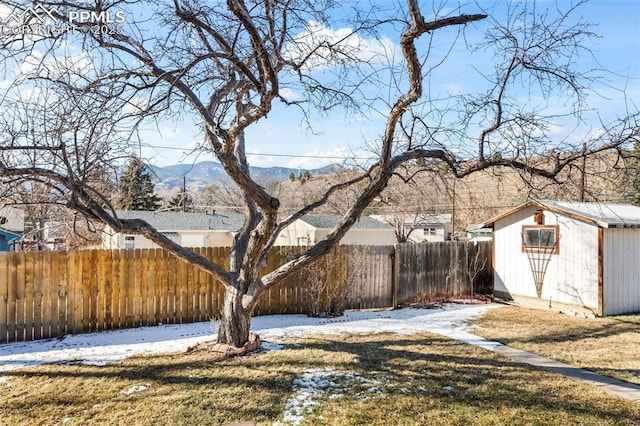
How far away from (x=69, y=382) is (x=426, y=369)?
4011 millimetres

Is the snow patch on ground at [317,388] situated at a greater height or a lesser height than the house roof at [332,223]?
lesser

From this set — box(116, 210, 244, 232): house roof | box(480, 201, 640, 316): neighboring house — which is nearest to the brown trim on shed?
box(480, 201, 640, 316): neighboring house

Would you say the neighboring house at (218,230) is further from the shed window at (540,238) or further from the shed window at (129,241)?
the shed window at (540,238)

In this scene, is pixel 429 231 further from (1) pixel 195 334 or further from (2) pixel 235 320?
(2) pixel 235 320

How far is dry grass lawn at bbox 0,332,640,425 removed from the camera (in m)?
3.78

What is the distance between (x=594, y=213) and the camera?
31.0 feet

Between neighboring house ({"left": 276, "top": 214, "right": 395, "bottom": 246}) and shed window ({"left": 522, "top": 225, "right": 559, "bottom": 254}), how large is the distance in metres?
10.1

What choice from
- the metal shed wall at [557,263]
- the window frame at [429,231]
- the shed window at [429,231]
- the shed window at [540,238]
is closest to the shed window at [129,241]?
the metal shed wall at [557,263]

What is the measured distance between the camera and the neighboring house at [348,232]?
20016mm

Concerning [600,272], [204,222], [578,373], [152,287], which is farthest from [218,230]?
[578,373]

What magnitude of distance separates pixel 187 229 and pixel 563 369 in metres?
17.5

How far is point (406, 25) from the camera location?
4.41 metres

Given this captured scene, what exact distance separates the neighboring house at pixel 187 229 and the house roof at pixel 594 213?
1265cm

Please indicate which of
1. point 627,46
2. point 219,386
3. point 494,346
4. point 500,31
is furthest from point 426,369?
point 627,46
